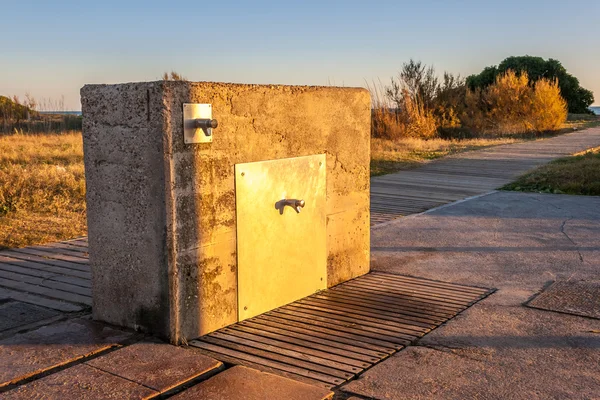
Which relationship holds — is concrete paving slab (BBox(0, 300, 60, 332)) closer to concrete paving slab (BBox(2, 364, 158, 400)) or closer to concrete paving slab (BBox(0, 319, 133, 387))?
concrete paving slab (BBox(0, 319, 133, 387))

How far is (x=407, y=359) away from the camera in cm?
338

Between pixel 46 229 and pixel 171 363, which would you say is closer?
pixel 171 363

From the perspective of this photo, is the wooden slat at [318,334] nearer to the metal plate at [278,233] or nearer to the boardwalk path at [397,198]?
the metal plate at [278,233]

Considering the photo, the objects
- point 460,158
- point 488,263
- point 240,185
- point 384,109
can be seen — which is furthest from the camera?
point 384,109

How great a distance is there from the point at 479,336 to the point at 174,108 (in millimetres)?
2156

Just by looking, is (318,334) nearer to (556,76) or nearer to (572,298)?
(572,298)

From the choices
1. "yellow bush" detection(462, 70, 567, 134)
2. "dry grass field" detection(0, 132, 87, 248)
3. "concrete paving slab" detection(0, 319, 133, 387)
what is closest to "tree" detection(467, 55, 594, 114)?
"yellow bush" detection(462, 70, 567, 134)

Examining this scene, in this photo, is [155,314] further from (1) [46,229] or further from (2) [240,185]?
(1) [46,229]

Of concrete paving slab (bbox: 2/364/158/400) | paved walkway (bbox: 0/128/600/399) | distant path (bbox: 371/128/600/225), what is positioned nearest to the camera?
concrete paving slab (bbox: 2/364/158/400)

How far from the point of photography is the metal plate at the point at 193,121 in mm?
3504

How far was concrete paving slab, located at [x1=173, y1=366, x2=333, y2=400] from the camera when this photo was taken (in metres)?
2.90

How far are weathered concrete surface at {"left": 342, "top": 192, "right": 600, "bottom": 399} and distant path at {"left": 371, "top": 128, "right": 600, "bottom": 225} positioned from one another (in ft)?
2.27

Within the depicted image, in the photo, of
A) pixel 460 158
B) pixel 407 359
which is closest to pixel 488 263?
pixel 407 359

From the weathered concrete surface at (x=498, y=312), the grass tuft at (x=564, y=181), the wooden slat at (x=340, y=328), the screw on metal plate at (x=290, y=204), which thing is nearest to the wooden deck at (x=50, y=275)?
the wooden slat at (x=340, y=328)
